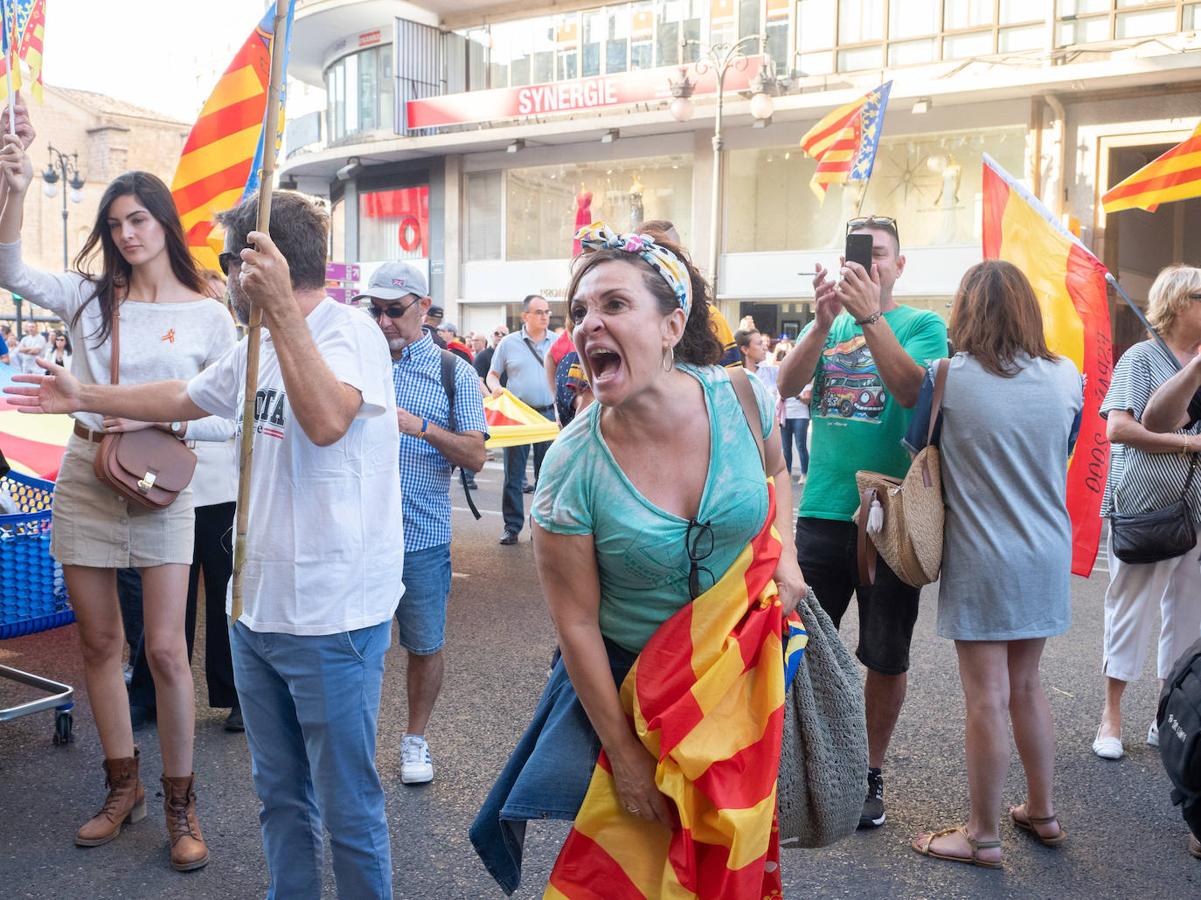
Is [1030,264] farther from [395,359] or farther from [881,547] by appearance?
[395,359]

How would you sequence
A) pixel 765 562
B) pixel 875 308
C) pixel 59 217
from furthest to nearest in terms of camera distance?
pixel 59 217, pixel 875 308, pixel 765 562

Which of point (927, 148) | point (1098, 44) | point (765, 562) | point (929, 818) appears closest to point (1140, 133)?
point (1098, 44)

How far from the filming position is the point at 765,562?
235cm

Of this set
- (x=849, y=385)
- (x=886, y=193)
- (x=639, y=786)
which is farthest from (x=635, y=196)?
(x=639, y=786)

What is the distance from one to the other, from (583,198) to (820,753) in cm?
2494

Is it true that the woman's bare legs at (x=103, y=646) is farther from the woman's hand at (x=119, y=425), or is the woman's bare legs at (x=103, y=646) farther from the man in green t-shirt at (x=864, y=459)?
the man in green t-shirt at (x=864, y=459)

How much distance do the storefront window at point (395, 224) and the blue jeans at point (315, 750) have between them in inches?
1119

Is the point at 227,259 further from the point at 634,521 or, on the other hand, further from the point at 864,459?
the point at 864,459

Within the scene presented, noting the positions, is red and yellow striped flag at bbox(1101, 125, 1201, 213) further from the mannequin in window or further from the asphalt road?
the mannequin in window

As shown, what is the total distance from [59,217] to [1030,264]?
69.1 metres

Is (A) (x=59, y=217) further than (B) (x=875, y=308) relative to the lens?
Yes

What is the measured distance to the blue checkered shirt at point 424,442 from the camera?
14.5ft

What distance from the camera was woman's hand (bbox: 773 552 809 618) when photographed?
241 cm

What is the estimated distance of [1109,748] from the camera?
181 inches
